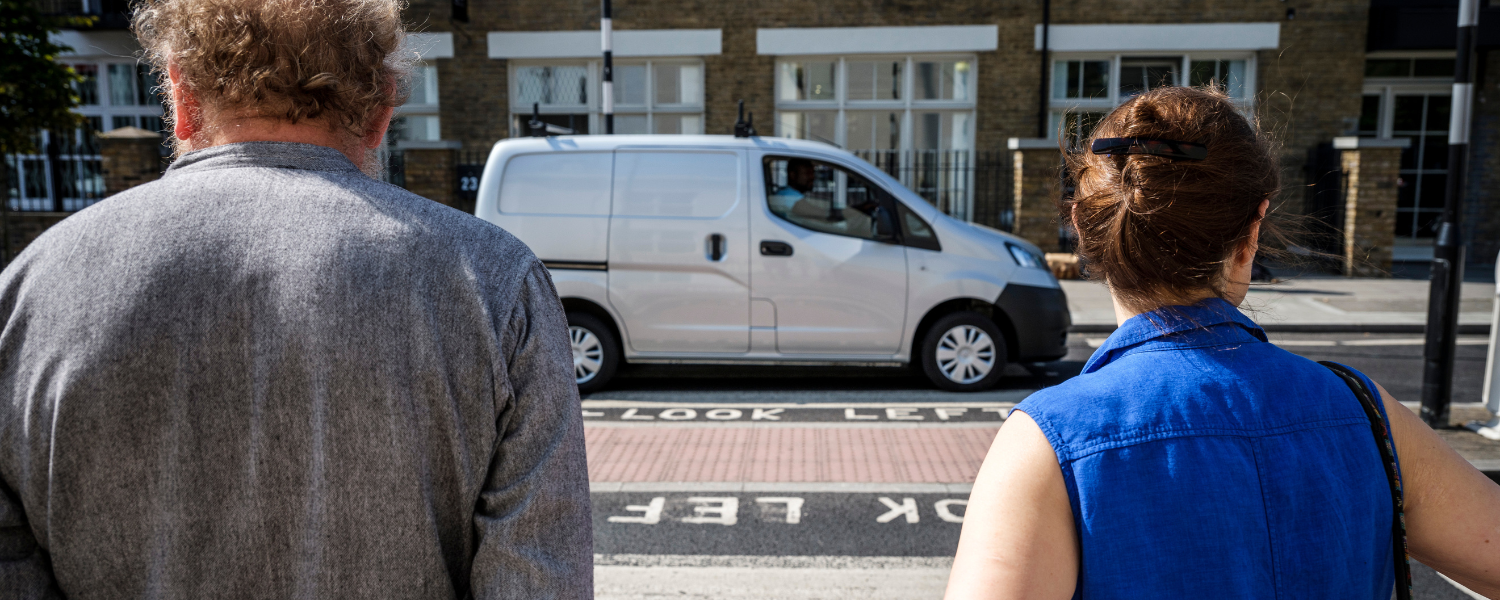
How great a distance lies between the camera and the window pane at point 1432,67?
1573 cm

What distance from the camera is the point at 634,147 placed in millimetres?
7129

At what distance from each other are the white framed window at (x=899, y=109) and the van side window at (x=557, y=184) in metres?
8.93

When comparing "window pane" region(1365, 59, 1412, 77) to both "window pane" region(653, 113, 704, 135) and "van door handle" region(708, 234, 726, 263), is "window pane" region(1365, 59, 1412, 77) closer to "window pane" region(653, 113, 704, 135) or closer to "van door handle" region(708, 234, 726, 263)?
"window pane" region(653, 113, 704, 135)

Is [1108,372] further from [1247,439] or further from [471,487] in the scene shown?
[471,487]

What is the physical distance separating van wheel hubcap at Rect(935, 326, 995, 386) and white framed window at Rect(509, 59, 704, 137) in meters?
9.42

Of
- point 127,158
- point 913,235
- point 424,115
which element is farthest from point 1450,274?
point 127,158

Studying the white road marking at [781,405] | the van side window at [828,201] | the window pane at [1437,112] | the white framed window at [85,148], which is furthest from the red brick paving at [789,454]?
the window pane at [1437,112]

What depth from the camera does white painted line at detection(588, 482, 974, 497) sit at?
4770 millimetres

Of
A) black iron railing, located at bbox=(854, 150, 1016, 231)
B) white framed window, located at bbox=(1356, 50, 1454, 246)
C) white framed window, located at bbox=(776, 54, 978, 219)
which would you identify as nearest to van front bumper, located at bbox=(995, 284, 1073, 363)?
black iron railing, located at bbox=(854, 150, 1016, 231)

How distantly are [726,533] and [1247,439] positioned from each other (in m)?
3.25

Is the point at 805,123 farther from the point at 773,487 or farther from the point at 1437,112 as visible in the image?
the point at 773,487

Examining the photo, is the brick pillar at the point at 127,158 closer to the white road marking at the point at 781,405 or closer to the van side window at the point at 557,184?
the van side window at the point at 557,184

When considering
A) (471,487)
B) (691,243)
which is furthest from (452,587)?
(691,243)

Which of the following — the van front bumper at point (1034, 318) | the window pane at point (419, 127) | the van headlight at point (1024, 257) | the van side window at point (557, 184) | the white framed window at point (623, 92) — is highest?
the white framed window at point (623, 92)
